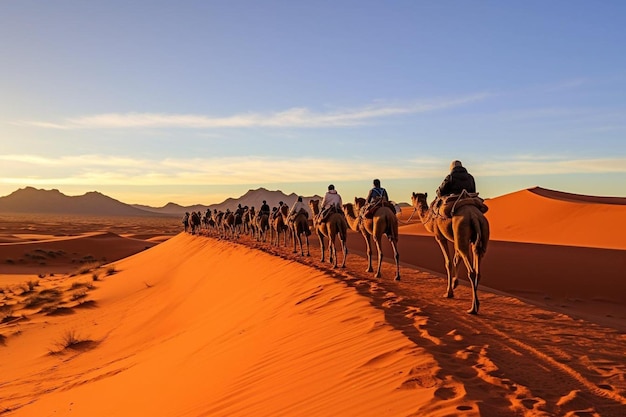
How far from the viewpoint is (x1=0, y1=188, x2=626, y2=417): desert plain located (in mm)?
5258

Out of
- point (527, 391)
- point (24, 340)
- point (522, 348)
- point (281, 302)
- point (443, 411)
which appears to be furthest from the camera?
point (24, 340)

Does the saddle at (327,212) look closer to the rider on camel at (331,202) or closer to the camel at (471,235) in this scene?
the rider on camel at (331,202)

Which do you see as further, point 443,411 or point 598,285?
point 598,285

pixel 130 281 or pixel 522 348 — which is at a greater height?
pixel 522 348

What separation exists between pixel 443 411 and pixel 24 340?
17.0 metres

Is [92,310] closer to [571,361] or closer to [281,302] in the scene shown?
[281,302]

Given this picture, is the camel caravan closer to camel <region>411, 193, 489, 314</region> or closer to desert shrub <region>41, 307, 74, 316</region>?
camel <region>411, 193, 489, 314</region>

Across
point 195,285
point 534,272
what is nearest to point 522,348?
point 534,272

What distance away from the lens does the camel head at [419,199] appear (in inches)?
510

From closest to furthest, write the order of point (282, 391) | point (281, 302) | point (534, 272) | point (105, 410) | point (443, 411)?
1. point (443, 411)
2. point (282, 391)
3. point (105, 410)
4. point (281, 302)
5. point (534, 272)

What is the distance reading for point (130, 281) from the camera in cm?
2788

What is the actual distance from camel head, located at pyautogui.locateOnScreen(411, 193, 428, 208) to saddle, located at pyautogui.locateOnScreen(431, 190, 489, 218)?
234 cm

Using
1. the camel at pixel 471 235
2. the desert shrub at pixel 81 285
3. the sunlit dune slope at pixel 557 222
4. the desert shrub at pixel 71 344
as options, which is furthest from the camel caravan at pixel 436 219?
the sunlit dune slope at pixel 557 222

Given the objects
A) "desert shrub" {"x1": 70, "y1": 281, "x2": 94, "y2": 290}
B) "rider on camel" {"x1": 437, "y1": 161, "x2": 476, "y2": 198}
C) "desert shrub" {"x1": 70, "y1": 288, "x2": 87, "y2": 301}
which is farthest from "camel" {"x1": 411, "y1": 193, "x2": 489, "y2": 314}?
"desert shrub" {"x1": 70, "y1": 281, "x2": 94, "y2": 290}
